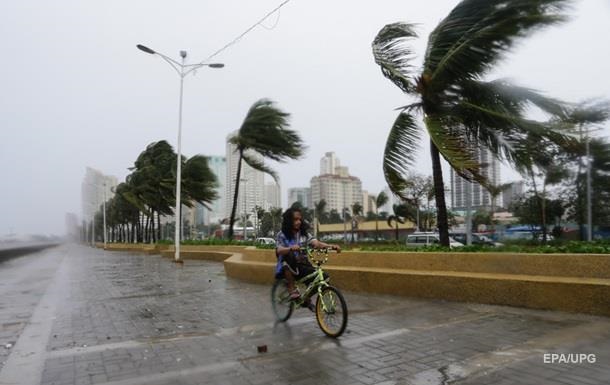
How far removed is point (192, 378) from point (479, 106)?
750 cm

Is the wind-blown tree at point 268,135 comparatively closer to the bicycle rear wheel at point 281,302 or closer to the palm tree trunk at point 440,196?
the palm tree trunk at point 440,196

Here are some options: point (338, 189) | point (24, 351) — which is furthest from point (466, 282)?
point (338, 189)

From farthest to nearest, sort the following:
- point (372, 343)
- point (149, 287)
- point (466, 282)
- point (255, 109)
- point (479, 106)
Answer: point (255, 109) < point (149, 287) < point (479, 106) < point (466, 282) < point (372, 343)

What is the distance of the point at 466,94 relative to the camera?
9977mm

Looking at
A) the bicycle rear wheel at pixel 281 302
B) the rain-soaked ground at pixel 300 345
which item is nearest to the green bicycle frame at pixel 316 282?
the bicycle rear wheel at pixel 281 302

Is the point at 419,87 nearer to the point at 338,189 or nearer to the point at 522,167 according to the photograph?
the point at 522,167

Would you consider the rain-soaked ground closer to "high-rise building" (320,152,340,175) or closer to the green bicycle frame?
the green bicycle frame

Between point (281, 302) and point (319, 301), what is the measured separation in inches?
36.7

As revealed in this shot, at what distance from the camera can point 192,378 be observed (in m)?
4.49

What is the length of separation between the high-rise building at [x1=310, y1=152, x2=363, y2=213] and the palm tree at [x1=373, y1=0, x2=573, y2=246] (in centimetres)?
9028

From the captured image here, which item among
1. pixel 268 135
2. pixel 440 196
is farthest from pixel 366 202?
pixel 440 196

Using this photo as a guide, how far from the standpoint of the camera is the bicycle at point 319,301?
5.87 m

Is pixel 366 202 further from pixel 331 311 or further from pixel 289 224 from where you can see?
pixel 331 311

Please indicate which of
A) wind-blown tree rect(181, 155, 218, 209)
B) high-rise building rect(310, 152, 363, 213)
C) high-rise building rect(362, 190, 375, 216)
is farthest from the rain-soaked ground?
high-rise building rect(362, 190, 375, 216)
